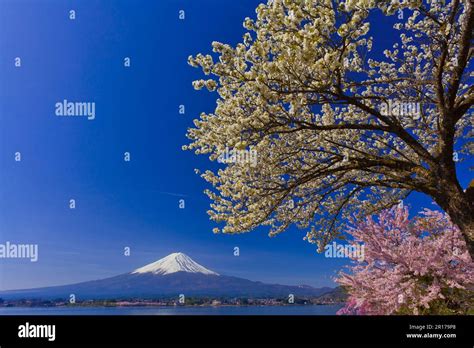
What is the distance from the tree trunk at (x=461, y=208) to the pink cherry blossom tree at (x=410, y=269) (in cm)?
168

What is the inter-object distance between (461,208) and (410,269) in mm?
2587

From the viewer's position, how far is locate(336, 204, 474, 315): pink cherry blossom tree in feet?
45.4

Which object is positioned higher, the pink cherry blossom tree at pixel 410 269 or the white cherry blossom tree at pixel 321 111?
the white cherry blossom tree at pixel 321 111

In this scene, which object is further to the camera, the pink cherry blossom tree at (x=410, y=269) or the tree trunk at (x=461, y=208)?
the pink cherry blossom tree at (x=410, y=269)

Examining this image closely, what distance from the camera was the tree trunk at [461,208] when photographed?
1238 centimetres

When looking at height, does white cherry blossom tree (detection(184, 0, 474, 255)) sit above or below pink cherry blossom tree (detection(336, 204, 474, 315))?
above

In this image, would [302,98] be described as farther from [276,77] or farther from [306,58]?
[306,58]

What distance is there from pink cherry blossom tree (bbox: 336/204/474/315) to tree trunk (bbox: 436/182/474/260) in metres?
1.68

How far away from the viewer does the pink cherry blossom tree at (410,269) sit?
13852mm

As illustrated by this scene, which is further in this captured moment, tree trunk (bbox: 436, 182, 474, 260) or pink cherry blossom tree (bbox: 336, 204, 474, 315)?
pink cherry blossom tree (bbox: 336, 204, 474, 315)

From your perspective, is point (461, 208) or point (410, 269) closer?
point (461, 208)

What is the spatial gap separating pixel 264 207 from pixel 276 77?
172 inches

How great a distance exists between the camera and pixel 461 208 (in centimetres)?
1259
